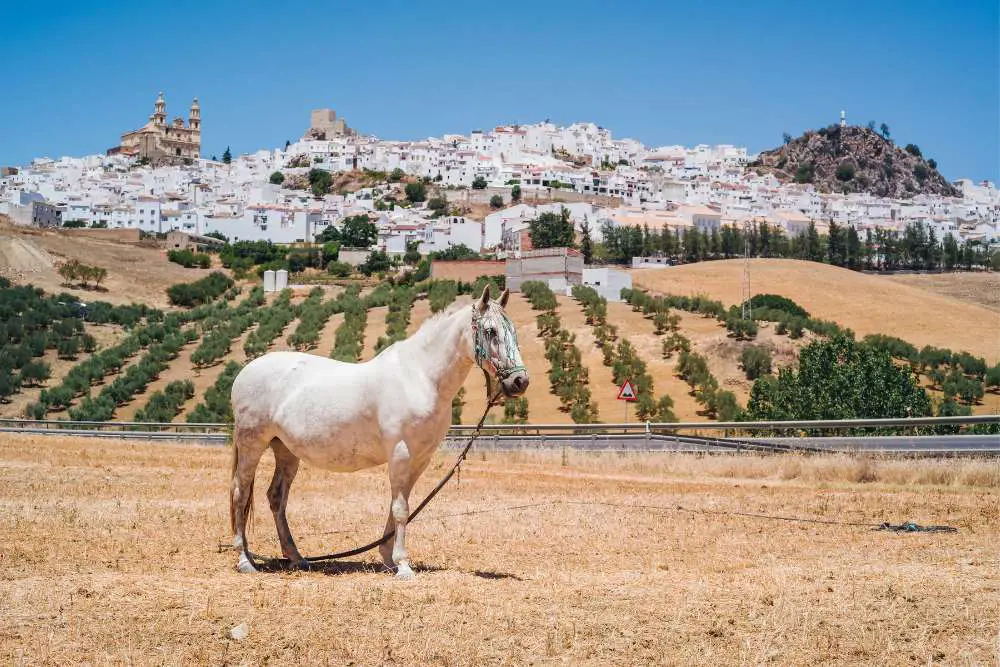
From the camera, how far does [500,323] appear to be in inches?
360

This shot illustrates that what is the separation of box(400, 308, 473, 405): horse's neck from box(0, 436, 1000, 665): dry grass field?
1.66 meters

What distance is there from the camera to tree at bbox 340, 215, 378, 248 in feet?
435

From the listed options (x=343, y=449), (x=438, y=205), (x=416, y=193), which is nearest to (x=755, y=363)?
(x=343, y=449)

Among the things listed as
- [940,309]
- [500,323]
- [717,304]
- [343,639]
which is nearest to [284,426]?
[500,323]

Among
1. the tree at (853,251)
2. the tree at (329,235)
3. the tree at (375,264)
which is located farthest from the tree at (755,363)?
the tree at (329,235)

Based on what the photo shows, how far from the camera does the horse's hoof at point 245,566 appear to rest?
29.6 feet

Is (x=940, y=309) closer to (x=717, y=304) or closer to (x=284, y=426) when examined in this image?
(x=717, y=304)

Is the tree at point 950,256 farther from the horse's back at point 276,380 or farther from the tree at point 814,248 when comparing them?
the horse's back at point 276,380

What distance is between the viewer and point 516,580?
27.8 feet

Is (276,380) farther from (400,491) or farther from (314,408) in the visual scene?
(400,491)

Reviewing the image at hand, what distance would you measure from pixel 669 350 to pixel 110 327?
39.1 m

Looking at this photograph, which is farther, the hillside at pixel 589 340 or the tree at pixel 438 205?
the tree at pixel 438 205

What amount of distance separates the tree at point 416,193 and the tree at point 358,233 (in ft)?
141

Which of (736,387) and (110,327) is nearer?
(736,387)
